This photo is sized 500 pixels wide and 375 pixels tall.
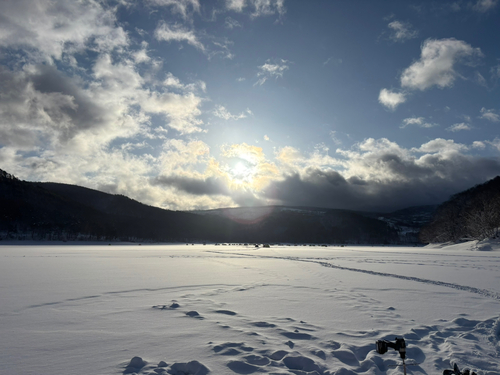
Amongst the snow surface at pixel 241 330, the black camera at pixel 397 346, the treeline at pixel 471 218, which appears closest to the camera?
the black camera at pixel 397 346

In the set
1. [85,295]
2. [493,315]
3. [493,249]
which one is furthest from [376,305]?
[493,249]

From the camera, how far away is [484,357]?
5051 millimetres

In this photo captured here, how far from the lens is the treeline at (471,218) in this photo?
2965 inches

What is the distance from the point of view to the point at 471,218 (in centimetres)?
8362

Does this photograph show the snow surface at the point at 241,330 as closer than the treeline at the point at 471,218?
Yes

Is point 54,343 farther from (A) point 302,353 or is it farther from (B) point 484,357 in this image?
(B) point 484,357

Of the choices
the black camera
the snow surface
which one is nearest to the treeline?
the snow surface

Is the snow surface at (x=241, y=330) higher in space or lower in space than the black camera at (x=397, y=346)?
lower

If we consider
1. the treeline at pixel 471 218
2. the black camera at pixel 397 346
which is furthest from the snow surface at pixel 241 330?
the treeline at pixel 471 218

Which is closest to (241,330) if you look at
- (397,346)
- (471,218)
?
(397,346)

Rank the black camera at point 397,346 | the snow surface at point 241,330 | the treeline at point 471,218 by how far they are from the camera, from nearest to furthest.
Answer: the black camera at point 397,346, the snow surface at point 241,330, the treeline at point 471,218

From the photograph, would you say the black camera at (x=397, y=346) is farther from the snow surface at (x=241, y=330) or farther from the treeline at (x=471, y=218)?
the treeline at (x=471, y=218)

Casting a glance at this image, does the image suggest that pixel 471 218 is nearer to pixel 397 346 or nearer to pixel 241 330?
pixel 241 330

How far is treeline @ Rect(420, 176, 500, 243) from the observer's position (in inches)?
2965
